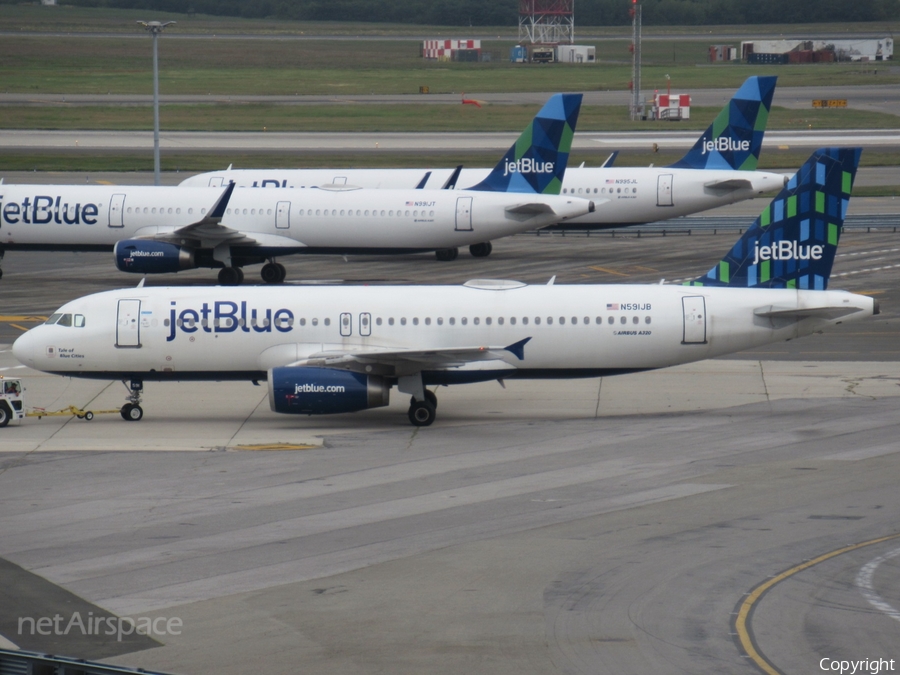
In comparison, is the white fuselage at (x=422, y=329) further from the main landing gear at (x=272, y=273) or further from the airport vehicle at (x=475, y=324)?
the main landing gear at (x=272, y=273)

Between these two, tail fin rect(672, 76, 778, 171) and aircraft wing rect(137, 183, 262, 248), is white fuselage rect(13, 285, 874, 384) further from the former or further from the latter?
tail fin rect(672, 76, 778, 171)

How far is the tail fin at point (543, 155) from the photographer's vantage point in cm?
5906

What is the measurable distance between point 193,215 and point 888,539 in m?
39.9

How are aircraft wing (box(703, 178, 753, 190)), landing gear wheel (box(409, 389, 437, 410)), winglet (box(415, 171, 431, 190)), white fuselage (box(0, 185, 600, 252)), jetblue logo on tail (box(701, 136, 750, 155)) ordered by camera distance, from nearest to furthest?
landing gear wheel (box(409, 389, 437, 410)), white fuselage (box(0, 185, 600, 252)), aircraft wing (box(703, 178, 753, 190)), jetblue logo on tail (box(701, 136, 750, 155)), winglet (box(415, 171, 431, 190))

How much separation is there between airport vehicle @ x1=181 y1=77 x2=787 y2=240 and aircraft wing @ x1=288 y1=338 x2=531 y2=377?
29.2m

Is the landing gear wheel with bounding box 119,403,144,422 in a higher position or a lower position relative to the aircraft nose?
lower

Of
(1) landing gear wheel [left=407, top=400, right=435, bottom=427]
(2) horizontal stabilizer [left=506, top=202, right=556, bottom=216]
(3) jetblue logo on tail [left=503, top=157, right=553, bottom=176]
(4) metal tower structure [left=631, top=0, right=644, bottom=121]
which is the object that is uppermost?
(4) metal tower structure [left=631, top=0, right=644, bottom=121]

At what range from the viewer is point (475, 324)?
111ft

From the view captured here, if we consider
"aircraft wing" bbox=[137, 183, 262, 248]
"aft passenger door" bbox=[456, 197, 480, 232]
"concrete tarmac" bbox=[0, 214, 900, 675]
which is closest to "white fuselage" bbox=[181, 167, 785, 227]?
"aft passenger door" bbox=[456, 197, 480, 232]

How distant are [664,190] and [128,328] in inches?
1370

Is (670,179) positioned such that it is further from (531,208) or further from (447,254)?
(447,254)

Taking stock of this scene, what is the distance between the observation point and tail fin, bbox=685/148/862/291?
3438cm

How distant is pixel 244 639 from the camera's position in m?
18.3

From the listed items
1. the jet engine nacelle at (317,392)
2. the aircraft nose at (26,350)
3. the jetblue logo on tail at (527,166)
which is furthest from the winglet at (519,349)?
the jetblue logo on tail at (527,166)
